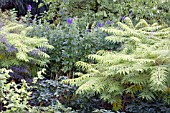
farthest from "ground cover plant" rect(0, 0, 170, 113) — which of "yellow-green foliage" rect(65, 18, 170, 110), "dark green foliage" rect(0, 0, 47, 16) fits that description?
"dark green foliage" rect(0, 0, 47, 16)

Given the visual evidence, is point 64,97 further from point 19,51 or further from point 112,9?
point 112,9

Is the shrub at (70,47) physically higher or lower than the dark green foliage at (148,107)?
higher

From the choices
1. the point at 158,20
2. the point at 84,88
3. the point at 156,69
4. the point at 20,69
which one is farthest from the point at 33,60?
the point at 158,20

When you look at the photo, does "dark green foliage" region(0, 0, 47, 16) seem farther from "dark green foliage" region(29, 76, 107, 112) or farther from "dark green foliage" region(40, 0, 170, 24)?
"dark green foliage" region(29, 76, 107, 112)

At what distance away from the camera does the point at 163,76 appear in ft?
8.74

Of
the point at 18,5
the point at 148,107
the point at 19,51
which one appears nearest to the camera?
the point at 148,107

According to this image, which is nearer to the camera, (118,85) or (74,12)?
(118,85)

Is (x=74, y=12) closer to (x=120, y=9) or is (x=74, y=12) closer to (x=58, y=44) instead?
(x=120, y=9)

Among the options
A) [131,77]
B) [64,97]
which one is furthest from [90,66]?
[131,77]

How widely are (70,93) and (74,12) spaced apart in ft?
8.91

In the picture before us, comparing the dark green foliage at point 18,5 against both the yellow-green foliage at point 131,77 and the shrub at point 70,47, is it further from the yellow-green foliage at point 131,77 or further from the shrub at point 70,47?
the yellow-green foliage at point 131,77

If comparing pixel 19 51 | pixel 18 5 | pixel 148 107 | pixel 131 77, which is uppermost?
pixel 18 5

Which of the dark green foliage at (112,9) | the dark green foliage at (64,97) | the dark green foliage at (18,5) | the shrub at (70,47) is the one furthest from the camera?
the dark green foliage at (18,5)

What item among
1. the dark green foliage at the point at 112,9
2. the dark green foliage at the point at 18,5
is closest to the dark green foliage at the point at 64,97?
the dark green foliage at the point at 112,9
